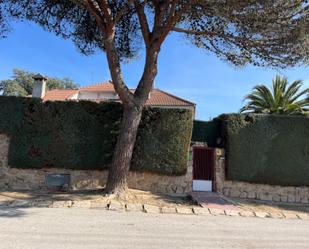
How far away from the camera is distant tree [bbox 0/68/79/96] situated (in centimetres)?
4150

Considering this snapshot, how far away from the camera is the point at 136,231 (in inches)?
263

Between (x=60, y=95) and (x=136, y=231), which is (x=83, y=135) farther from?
(x=60, y=95)

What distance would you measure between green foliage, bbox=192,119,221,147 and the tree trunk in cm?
391

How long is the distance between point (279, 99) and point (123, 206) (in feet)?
57.4

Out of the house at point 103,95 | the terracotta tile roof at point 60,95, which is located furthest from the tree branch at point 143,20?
the terracotta tile roof at point 60,95

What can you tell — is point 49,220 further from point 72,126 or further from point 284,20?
point 284,20

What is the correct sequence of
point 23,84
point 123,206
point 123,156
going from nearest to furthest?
point 123,206 < point 123,156 < point 23,84

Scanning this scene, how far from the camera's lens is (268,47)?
11.1 m

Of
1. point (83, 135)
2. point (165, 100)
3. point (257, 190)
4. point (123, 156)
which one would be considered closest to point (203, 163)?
point (257, 190)

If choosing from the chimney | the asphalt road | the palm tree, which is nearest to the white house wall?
the chimney

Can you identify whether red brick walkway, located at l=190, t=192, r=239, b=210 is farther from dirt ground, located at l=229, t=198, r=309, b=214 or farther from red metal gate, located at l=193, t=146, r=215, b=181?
red metal gate, located at l=193, t=146, r=215, b=181

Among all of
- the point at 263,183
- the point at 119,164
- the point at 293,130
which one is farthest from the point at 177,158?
the point at 293,130

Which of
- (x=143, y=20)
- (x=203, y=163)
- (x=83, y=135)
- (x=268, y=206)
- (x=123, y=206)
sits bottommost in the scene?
(x=268, y=206)

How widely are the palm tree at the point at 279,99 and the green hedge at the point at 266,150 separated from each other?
10305 millimetres
